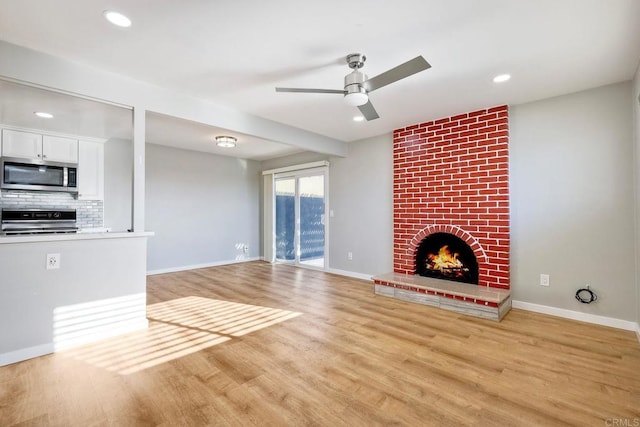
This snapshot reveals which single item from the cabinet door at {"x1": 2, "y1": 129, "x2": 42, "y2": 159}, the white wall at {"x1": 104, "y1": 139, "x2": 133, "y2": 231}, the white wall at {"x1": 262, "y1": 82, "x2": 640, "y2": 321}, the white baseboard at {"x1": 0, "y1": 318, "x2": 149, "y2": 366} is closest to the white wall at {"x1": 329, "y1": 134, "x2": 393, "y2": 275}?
the white wall at {"x1": 262, "y1": 82, "x2": 640, "y2": 321}

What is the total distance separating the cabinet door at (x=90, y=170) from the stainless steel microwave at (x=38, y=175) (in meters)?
0.09

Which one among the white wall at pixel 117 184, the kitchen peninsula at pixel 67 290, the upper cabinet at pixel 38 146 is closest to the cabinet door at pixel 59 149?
the upper cabinet at pixel 38 146

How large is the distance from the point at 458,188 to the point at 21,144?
237 inches

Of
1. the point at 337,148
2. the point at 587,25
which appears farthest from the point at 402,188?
the point at 587,25

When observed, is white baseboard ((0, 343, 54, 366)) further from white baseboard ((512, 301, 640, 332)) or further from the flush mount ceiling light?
white baseboard ((512, 301, 640, 332))

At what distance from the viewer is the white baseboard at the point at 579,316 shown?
277cm

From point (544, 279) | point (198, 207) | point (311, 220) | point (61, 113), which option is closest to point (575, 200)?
point (544, 279)

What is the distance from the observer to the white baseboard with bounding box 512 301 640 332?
2771 mm

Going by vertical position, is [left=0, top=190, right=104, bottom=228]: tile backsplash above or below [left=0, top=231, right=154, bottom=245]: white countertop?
above

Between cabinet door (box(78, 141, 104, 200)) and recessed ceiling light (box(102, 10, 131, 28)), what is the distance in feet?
11.4

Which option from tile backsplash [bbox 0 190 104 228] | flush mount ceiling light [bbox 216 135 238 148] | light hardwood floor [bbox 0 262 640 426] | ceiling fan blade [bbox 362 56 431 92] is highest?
flush mount ceiling light [bbox 216 135 238 148]

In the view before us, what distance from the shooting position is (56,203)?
14.5 ft

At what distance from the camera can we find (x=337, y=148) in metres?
4.99

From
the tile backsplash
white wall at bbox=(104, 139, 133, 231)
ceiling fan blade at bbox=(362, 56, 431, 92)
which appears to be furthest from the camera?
white wall at bbox=(104, 139, 133, 231)
